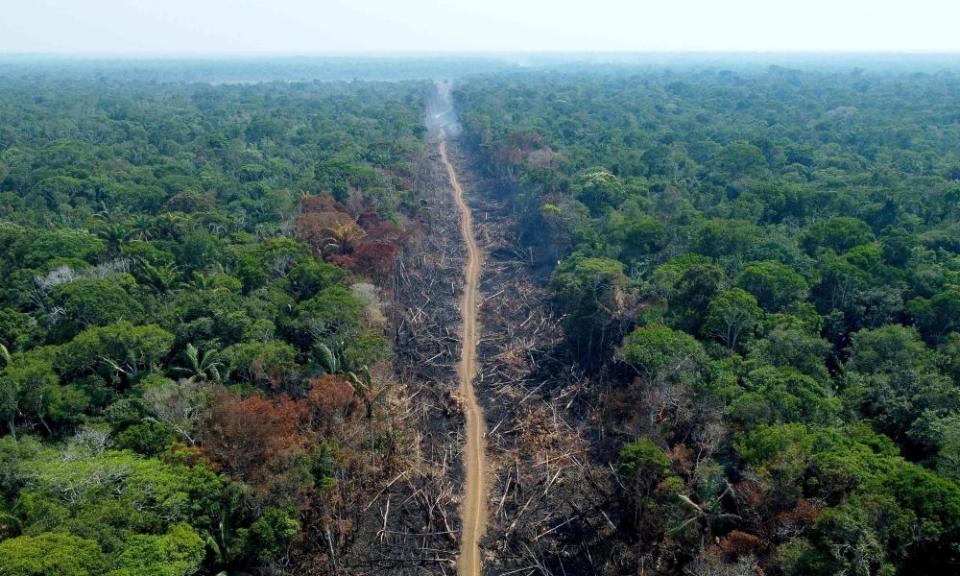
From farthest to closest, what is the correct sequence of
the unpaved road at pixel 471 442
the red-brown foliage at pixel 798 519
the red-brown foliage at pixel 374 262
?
1. the red-brown foliage at pixel 374 262
2. the unpaved road at pixel 471 442
3. the red-brown foliage at pixel 798 519

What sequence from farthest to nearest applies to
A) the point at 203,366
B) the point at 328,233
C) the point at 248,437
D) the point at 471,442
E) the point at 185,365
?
the point at 328,233, the point at 471,442, the point at 185,365, the point at 203,366, the point at 248,437

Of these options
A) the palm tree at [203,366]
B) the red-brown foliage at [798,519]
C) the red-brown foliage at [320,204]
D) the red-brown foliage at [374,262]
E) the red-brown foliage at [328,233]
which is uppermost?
the red-brown foliage at [320,204]

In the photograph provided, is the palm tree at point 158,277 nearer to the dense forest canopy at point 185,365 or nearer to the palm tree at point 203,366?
the dense forest canopy at point 185,365

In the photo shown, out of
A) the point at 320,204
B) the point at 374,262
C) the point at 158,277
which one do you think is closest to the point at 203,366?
Answer: the point at 158,277

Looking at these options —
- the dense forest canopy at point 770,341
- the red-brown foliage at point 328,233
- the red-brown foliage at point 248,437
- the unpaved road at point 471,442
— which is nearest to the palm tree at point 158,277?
the red-brown foliage at point 328,233

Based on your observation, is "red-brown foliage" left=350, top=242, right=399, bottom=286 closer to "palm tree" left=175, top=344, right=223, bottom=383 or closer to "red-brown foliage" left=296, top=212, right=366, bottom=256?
"red-brown foliage" left=296, top=212, right=366, bottom=256

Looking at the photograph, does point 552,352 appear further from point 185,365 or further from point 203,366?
point 185,365

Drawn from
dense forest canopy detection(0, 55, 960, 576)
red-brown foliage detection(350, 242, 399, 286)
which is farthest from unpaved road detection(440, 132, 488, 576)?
red-brown foliage detection(350, 242, 399, 286)
